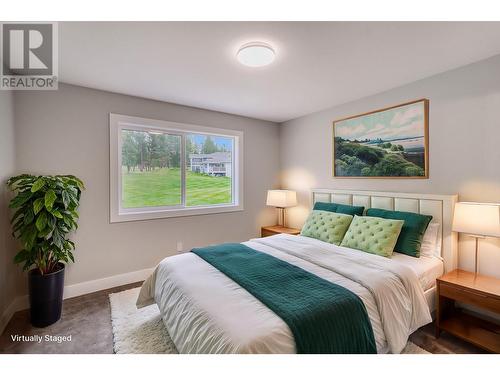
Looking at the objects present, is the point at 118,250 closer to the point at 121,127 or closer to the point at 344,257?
the point at 121,127

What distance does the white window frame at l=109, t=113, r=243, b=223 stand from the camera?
2959 millimetres

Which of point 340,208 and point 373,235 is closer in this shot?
point 373,235

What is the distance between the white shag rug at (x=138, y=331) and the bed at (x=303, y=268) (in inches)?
6.5

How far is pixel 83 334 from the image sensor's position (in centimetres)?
208

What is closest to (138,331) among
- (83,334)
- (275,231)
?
(83,334)

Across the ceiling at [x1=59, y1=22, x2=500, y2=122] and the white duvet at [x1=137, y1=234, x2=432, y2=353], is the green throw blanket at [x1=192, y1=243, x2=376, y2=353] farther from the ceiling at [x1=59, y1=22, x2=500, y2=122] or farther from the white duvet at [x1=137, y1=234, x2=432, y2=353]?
the ceiling at [x1=59, y1=22, x2=500, y2=122]

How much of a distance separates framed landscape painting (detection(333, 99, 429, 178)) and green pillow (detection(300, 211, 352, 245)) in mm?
719

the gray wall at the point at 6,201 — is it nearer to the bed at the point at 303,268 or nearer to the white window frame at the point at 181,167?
the white window frame at the point at 181,167

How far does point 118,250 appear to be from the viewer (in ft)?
9.90

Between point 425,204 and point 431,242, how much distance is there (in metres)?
0.39

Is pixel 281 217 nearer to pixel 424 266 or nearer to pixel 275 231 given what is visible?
pixel 275 231

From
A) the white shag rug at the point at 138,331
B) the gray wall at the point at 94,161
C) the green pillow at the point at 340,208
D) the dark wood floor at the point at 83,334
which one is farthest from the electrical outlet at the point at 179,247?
the green pillow at the point at 340,208

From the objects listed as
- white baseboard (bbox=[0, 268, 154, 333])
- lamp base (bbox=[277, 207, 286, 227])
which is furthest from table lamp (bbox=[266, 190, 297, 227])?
white baseboard (bbox=[0, 268, 154, 333])

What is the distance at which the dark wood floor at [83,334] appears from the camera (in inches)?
74.3
